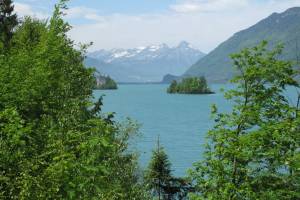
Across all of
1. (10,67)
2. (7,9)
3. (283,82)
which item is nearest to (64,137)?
(10,67)

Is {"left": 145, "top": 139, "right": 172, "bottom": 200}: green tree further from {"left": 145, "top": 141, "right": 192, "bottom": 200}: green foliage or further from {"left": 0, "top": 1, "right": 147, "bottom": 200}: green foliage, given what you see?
{"left": 0, "top": 1, "right": 147, "bottom": 200}: green foliage

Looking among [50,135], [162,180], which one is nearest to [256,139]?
[50,135]

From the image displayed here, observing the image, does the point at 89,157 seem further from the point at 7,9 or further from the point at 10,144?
the point at 7,9

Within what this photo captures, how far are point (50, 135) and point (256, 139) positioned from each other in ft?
24.7

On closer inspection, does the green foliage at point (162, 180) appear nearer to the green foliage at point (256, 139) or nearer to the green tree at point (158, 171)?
the green tree at point (158, 171)

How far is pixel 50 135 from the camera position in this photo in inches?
612

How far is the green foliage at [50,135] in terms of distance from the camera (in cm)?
1366

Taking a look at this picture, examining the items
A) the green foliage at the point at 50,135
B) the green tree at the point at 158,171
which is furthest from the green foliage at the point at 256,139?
the green tree at the point at 158,171

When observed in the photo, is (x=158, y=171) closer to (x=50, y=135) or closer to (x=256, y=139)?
(x=256, y=139)

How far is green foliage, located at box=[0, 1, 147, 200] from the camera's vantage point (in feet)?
44.8

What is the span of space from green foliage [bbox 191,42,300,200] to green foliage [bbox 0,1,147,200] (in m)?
3.98

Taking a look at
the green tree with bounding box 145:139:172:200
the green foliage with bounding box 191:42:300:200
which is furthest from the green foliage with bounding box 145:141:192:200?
the green foliage with bounding box 191:42:300:200

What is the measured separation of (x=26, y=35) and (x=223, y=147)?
127 feet

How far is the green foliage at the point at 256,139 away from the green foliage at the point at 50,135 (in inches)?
157
